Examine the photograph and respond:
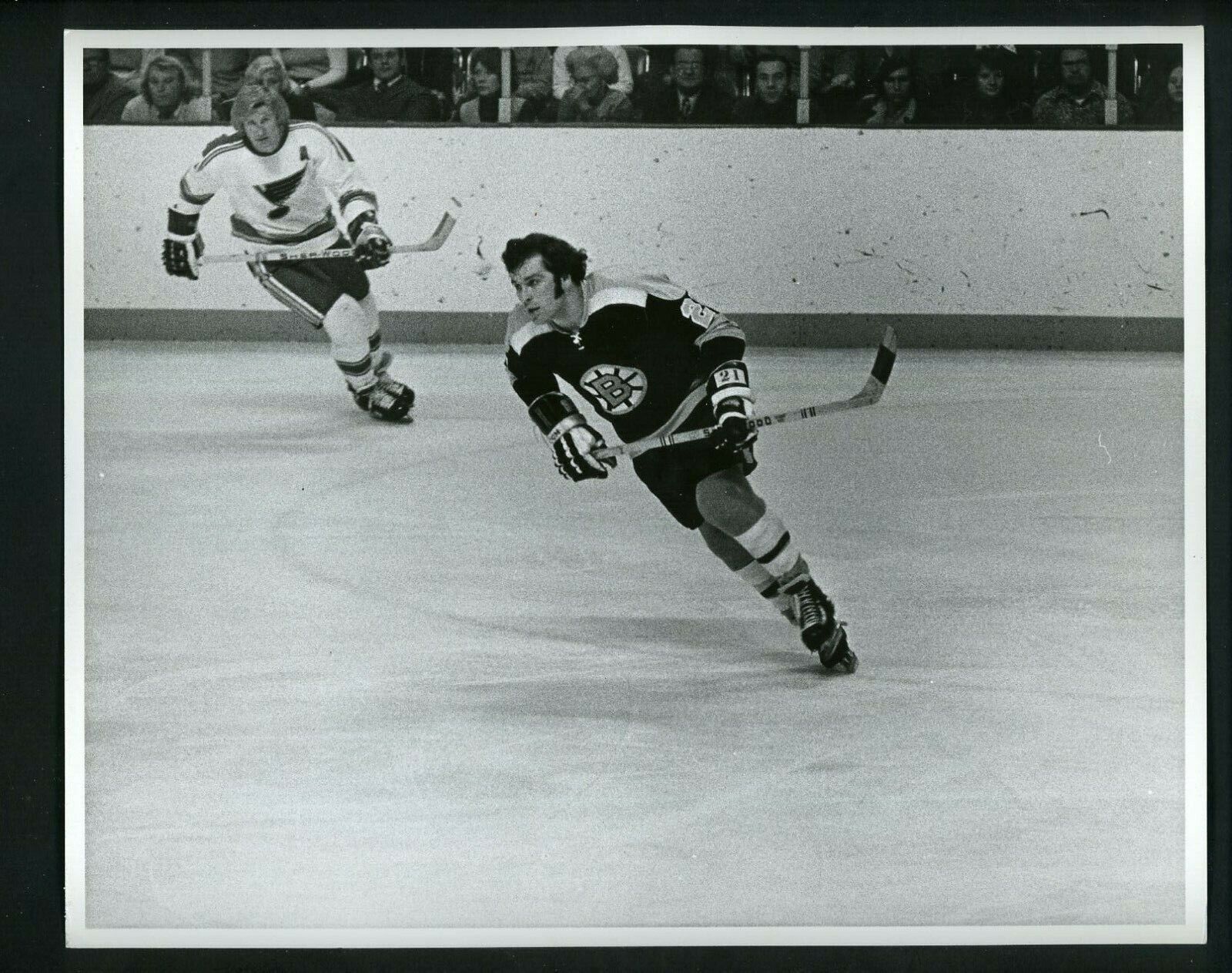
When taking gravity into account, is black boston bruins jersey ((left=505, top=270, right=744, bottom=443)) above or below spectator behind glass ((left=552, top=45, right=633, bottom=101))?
below

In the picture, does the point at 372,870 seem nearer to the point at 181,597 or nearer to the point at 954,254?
the point at 181,597

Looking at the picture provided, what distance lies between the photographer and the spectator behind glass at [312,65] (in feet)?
7.69

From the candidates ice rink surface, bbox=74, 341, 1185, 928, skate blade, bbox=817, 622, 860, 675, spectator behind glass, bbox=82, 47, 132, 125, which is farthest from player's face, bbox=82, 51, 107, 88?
skate blade, bbox=817, 622, 860, 675

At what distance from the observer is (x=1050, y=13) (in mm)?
2357

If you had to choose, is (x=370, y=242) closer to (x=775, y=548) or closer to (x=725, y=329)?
(x=725, y=329)

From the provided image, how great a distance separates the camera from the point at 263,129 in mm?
2361

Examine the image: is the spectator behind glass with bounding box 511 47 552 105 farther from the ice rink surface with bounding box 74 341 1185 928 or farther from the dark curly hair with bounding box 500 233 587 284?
the ice rink surface with bounding box 74 341 1185 928

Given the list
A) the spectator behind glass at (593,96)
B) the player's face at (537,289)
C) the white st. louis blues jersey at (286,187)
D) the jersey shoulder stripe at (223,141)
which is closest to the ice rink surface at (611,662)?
the player's face at (537,289)

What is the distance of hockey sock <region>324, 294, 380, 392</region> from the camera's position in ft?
7.77

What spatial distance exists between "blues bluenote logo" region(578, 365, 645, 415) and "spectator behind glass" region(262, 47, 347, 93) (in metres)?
0.70

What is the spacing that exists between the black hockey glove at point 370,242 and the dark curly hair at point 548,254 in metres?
0.22

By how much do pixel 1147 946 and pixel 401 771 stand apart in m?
1.39

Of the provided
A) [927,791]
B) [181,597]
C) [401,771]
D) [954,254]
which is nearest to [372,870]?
[401,771]

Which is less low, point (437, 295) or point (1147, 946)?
point (437, 295)
